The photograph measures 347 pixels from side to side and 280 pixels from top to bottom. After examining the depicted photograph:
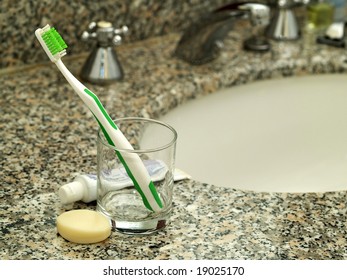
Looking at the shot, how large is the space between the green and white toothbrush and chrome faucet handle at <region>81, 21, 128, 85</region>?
0.33 meters

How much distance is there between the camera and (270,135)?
132 cm

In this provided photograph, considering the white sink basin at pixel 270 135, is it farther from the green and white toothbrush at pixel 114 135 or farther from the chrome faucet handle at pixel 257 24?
the green and white toothbrush at pixel 114 135

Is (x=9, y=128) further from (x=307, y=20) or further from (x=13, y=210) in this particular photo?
(x=307, y=20)

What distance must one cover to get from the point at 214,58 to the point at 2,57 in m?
0.35

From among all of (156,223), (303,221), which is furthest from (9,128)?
(303,221)

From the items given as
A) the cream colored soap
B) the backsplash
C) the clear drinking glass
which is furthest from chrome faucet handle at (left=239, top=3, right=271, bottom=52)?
the cream colored soap

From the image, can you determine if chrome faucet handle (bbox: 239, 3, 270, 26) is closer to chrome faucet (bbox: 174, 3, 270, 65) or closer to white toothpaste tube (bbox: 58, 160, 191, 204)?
chrome faucet (bbox: 174, 3, 270, 65)

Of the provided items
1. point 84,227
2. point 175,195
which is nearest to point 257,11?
point 175,195

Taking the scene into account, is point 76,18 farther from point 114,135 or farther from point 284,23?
point 114,135

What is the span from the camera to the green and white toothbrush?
0.82 meters

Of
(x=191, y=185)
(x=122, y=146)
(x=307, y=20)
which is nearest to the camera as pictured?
(x=122, y=146)

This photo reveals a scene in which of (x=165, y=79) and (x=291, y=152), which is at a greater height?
(x=165, y=79)

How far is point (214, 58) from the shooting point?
4.33ft

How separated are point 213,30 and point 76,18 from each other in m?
0.22
